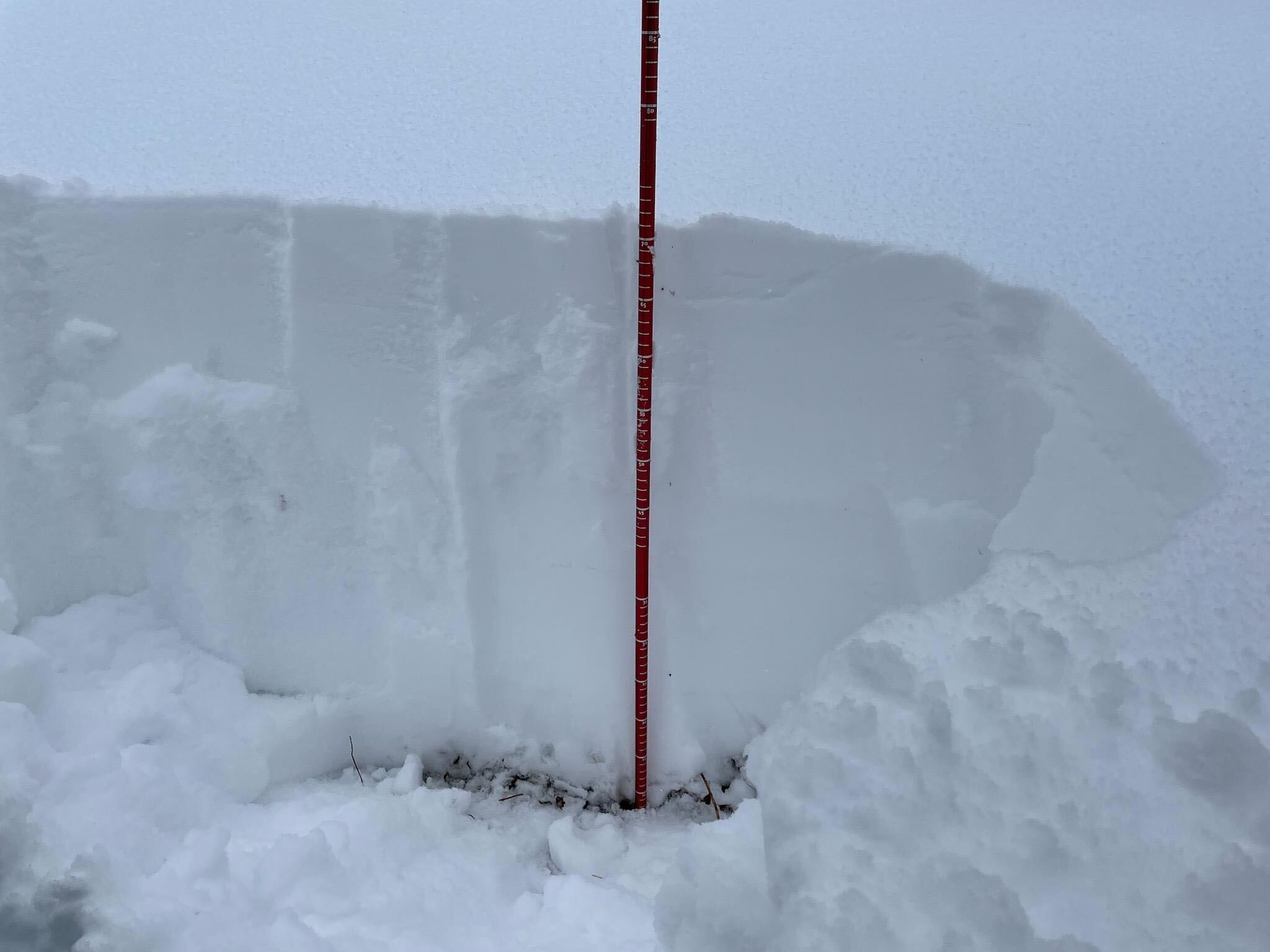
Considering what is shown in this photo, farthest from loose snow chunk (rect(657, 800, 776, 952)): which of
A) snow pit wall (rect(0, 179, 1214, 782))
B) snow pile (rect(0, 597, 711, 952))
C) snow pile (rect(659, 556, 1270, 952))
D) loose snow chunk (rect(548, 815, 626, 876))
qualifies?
snow pit wall (rect(0, 179, 1214, 782))

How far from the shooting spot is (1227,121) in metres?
2.26

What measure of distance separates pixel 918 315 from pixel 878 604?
744mm

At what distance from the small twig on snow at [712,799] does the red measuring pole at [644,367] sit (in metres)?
0.17

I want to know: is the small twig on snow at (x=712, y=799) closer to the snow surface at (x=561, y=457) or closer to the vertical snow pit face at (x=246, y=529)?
the snow surface at (x=561, y=457)

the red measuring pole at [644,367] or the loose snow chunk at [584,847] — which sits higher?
the red measuring pole at [644,367]

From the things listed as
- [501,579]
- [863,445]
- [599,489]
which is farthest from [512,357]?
[863,445]

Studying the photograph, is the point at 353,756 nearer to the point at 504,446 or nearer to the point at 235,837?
the point at 235,837

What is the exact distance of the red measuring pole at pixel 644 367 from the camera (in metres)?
1.84

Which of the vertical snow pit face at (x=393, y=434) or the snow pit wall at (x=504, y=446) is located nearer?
the snow pit wall at (x=504, y=446)

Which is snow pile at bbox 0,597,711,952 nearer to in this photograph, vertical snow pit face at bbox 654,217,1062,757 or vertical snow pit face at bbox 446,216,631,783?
vertical snow pit face at bbox 446,216,631,783

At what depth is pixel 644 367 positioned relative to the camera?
2.07m

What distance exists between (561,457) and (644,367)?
1.29 ft

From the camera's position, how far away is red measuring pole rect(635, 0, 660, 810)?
1840mm

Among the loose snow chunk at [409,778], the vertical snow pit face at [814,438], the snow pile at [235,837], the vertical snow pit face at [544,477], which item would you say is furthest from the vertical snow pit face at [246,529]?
the vertical snow pit face at [814,438]
